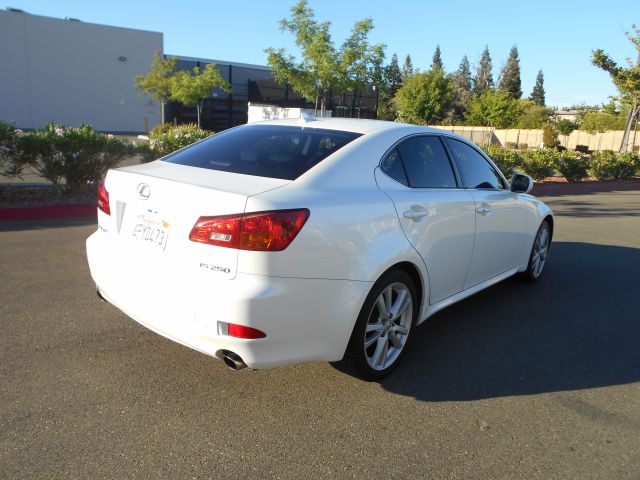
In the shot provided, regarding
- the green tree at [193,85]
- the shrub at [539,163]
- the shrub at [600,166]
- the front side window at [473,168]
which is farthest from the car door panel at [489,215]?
the green tree at [193,85]

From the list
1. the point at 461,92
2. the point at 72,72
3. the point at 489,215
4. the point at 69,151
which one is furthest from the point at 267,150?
the point at 461,92

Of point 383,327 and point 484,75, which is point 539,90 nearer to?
point 484,75

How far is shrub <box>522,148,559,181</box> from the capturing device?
17.5 m

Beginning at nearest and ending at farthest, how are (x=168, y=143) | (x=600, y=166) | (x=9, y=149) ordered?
(x=9, y=149) < (x=168, y=143) < (x=600, y=166)

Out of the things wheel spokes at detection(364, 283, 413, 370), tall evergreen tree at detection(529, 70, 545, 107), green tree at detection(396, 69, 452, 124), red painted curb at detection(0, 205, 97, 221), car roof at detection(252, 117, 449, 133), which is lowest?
red painted curb at detection(0, 205, 97, 221)

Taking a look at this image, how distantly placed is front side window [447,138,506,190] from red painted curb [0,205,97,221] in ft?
21.6

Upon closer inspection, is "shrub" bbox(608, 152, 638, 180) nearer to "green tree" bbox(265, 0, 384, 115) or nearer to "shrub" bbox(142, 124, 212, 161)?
"green tree" bbox(265, 0, 384, 115)

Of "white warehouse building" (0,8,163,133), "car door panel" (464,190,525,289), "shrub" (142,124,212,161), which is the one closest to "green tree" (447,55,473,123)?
"white warehouse building" (0,8,163,133)

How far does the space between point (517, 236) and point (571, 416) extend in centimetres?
226

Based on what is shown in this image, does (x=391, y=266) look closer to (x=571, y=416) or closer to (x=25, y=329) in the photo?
(x=571, y=416)

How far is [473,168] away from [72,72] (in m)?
39.8

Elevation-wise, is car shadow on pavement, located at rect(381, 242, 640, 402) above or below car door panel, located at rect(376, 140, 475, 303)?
below

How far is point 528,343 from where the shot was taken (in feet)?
14.5

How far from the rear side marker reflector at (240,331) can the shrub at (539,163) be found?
1631 cm
